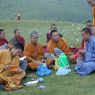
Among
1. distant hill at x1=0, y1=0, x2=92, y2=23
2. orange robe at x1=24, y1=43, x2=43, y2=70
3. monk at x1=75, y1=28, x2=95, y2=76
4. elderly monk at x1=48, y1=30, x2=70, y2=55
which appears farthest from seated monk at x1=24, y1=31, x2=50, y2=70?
distant hill at x1=0, y1=0, x2=92, y2=23

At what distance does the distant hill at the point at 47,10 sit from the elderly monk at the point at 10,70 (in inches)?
2849

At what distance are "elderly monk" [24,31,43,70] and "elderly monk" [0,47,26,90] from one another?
1.37 m

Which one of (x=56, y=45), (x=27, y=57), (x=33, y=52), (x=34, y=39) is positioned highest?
(x=34, y=39)

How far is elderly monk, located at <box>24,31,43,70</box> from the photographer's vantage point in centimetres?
1102

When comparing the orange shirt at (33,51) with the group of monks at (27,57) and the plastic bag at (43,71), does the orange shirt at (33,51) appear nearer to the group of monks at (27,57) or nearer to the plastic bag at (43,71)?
the group of monks at (27,57)

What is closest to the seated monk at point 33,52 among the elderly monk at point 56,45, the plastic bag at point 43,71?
the plastic bag at point 43,71

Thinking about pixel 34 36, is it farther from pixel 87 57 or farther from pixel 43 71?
pixel 87 57

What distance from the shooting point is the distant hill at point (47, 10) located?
88.1 meters

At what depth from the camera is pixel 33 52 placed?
1144 centimetres

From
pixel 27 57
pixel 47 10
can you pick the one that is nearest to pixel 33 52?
pixel 27 57

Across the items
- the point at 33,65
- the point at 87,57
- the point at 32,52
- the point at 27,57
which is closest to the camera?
the point at 87,57

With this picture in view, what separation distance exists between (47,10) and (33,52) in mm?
86477

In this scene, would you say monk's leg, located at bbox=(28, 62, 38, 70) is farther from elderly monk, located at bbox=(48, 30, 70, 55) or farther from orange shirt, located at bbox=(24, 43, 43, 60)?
elderly monk, located at bbox=(48, 30, 70, 55)

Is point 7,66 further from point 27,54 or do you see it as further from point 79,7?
point 79,7
